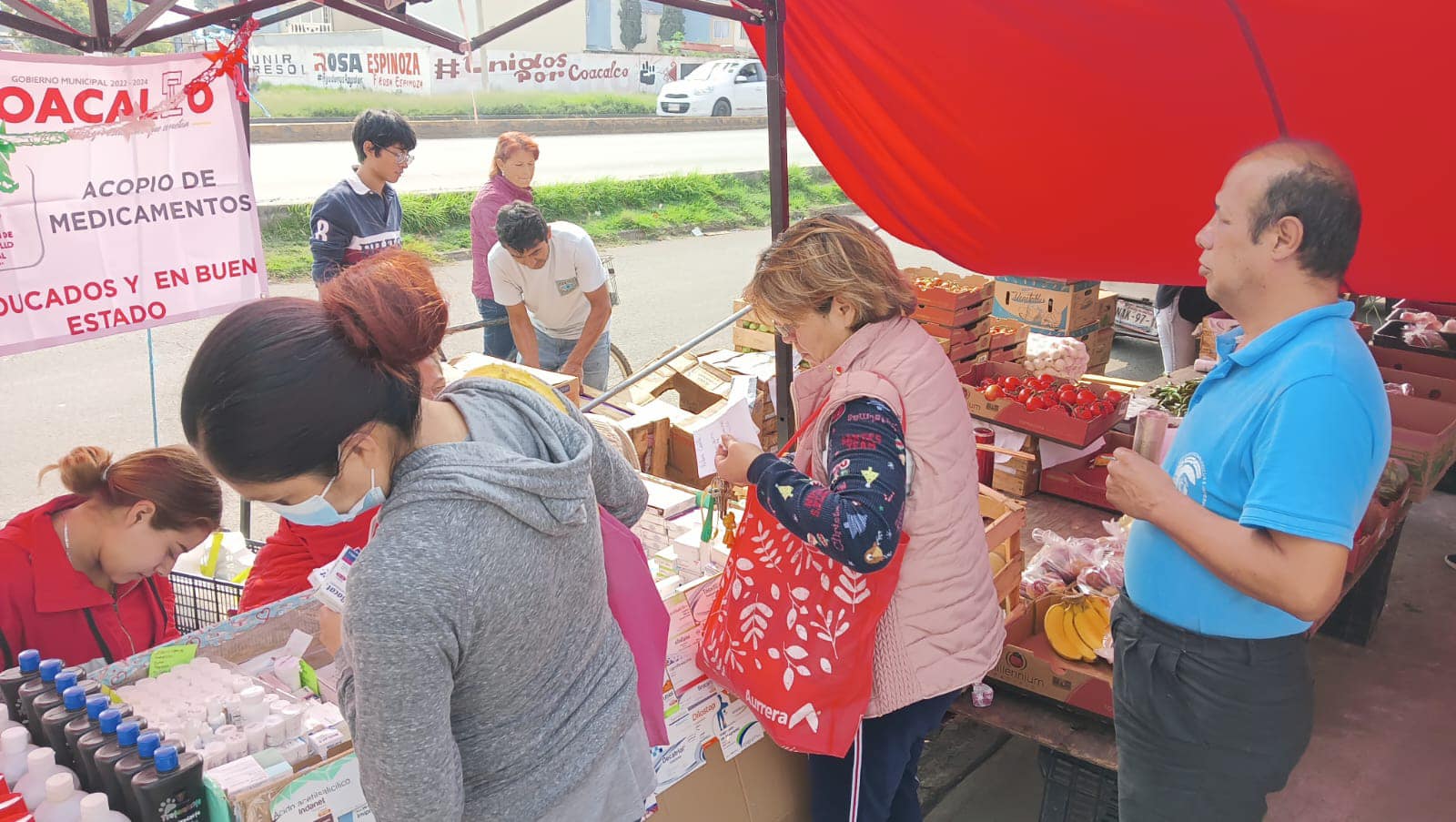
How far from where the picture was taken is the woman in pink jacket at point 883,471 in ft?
6.44

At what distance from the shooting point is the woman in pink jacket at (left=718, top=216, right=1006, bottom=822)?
1.96 m

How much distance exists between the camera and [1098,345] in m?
7.54

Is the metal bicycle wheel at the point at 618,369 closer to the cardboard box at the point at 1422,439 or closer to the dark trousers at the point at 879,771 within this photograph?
the dark trousers at the point at 879,771

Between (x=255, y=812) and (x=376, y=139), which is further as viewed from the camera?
(x=376, y=139)

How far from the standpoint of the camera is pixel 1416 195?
241 centimetres

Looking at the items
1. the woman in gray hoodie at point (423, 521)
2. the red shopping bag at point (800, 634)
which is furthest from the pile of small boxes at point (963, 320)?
the woman in gray hoodie at point (423, 521)

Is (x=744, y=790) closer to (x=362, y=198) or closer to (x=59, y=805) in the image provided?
(x=59, y=805)

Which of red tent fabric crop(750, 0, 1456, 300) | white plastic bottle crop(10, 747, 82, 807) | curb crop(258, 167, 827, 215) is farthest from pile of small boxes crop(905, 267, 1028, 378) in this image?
curb crop(258, 167, 827, 215)

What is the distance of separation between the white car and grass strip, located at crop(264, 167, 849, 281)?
5189 millimetres

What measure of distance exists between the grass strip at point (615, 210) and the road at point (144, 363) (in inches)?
39.0

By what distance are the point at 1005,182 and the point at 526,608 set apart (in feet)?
8.41

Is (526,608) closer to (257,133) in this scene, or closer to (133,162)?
(133,162)

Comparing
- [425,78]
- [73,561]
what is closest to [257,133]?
[425,78]

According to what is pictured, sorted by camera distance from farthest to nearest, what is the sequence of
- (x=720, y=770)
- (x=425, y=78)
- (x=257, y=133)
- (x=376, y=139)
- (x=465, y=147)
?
(x=425, y=78)
(x=465, y=147)
(x=257, y=133)
(x=376, y=139)
(x=720, y=770)
